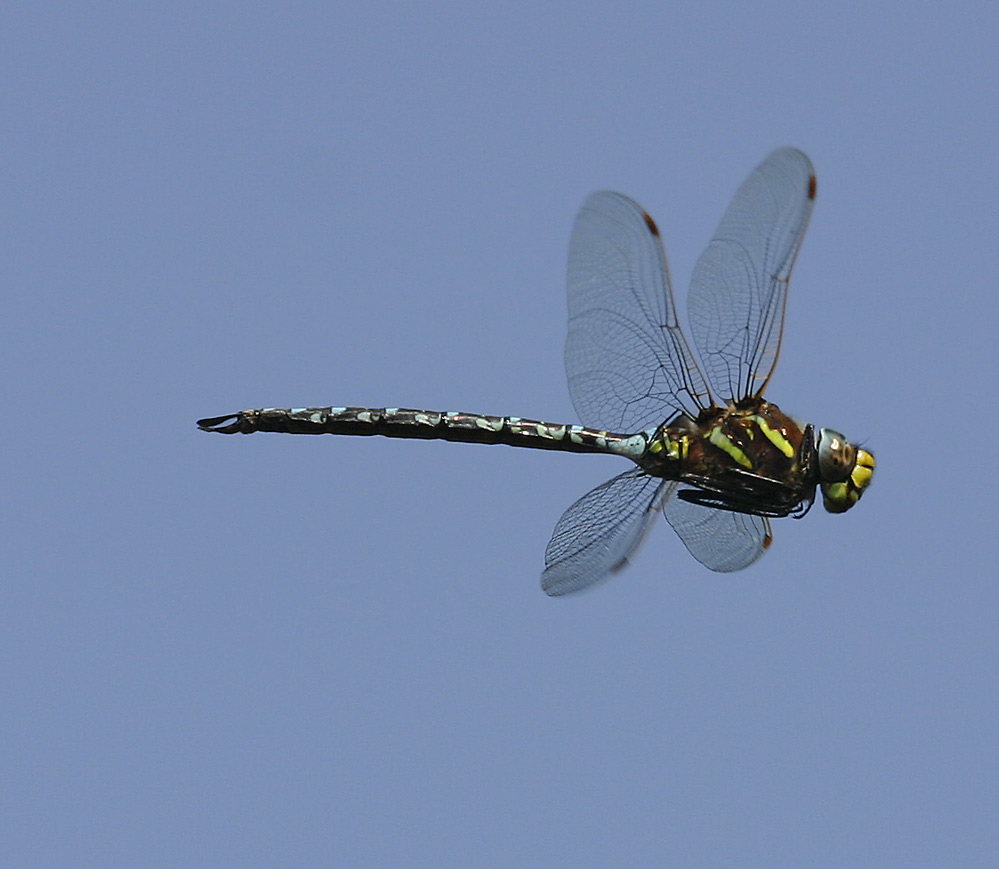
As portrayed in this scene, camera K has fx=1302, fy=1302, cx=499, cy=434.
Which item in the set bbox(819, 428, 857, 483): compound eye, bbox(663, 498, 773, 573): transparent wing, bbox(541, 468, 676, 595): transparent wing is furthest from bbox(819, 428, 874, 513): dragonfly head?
bbox(541, 468, 676, 595): transparent wing

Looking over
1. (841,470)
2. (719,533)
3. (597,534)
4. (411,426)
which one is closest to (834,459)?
(841,470)

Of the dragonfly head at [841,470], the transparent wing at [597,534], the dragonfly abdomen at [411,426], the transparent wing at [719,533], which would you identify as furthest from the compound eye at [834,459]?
the dragonfly abdomen at [411,426]

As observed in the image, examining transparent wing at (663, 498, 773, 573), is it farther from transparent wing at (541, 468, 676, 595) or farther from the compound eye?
the compound eye

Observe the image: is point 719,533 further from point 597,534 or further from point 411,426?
point 411,426

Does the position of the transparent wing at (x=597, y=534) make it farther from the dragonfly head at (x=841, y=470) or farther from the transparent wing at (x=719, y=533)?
the dragonfly head at (x=841, y=470)

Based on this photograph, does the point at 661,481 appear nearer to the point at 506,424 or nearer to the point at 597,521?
the point at 597,521

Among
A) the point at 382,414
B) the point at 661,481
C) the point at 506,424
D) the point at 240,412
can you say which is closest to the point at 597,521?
the point at 661,481
